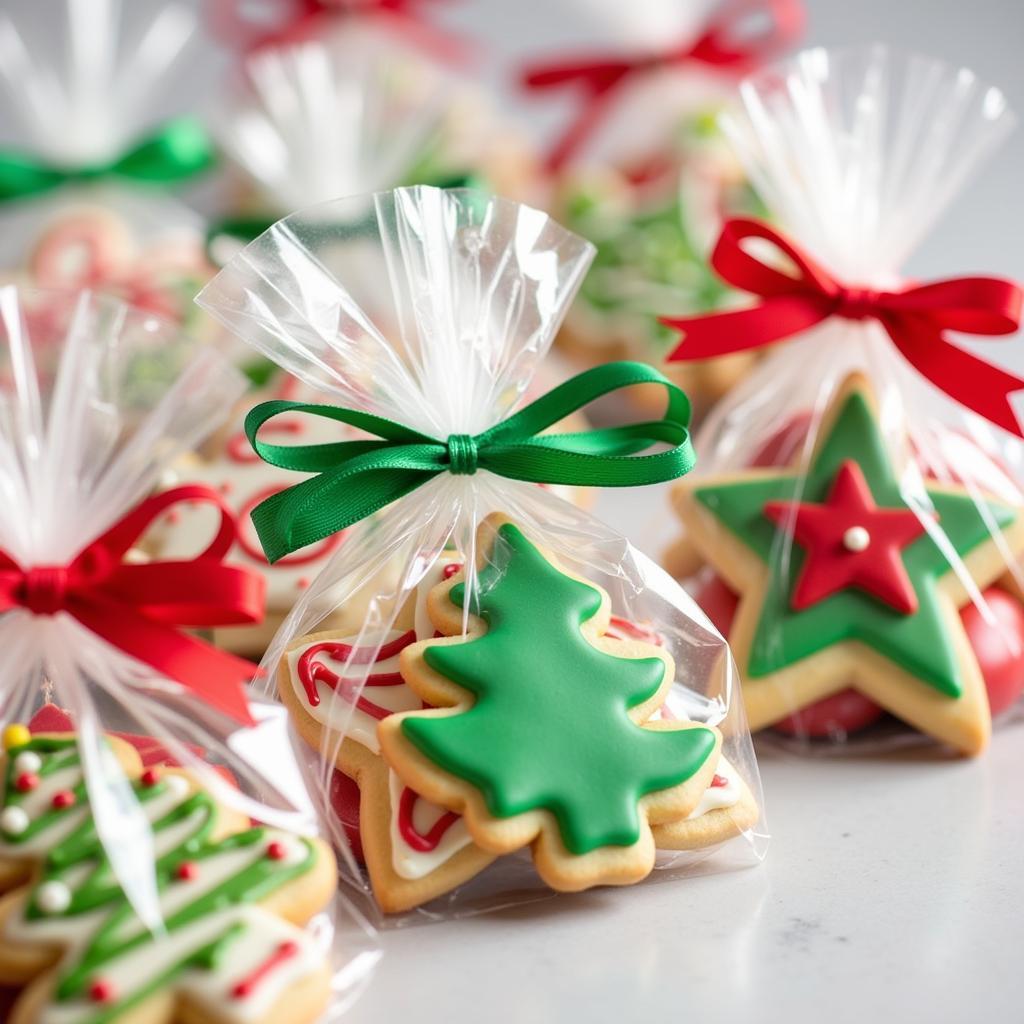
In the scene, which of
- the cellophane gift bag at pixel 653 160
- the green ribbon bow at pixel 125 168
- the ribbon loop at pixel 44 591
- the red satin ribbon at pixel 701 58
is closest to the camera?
the ribbon loop at pixel 44 591

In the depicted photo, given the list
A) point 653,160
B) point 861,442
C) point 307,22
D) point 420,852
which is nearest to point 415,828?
point 420,852

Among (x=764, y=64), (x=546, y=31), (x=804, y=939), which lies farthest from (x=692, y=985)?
(x=546, y=31)

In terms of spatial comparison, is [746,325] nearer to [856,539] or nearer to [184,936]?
[856,539]

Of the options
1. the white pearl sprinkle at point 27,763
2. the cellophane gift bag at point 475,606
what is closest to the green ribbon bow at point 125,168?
the cellophane gift bag at point 475,606

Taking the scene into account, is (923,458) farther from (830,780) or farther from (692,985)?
(692,985)

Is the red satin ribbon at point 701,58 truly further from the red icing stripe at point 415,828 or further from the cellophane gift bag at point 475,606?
the red icing stripe at point 415,828

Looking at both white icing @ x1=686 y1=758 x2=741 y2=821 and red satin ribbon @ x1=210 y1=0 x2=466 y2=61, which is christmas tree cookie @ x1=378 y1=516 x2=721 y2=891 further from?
red satin ribbon @ x1=210 y1=0 x2=466 y2=61
